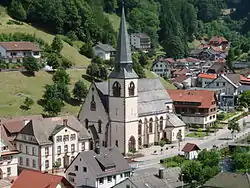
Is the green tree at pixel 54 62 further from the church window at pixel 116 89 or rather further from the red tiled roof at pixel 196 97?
the church window at pixel 116 89

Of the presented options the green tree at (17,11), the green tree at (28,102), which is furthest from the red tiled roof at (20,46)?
the green tree at (28,102)

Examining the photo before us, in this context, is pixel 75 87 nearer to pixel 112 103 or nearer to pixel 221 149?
pixel 112 103

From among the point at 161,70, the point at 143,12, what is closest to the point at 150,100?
the point at 161,70

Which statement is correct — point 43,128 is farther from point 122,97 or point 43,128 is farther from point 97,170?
point 97,170

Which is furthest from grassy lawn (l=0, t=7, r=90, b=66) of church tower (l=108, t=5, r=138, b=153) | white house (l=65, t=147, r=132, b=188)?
white house (l=65, t=147, r=132, b=188)

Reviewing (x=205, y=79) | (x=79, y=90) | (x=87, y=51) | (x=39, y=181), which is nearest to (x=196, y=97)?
(x=79, y=90)

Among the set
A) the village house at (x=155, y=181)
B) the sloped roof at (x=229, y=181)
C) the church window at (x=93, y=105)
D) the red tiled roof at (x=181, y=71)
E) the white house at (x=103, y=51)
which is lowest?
the village house at (x=155, y=181)
